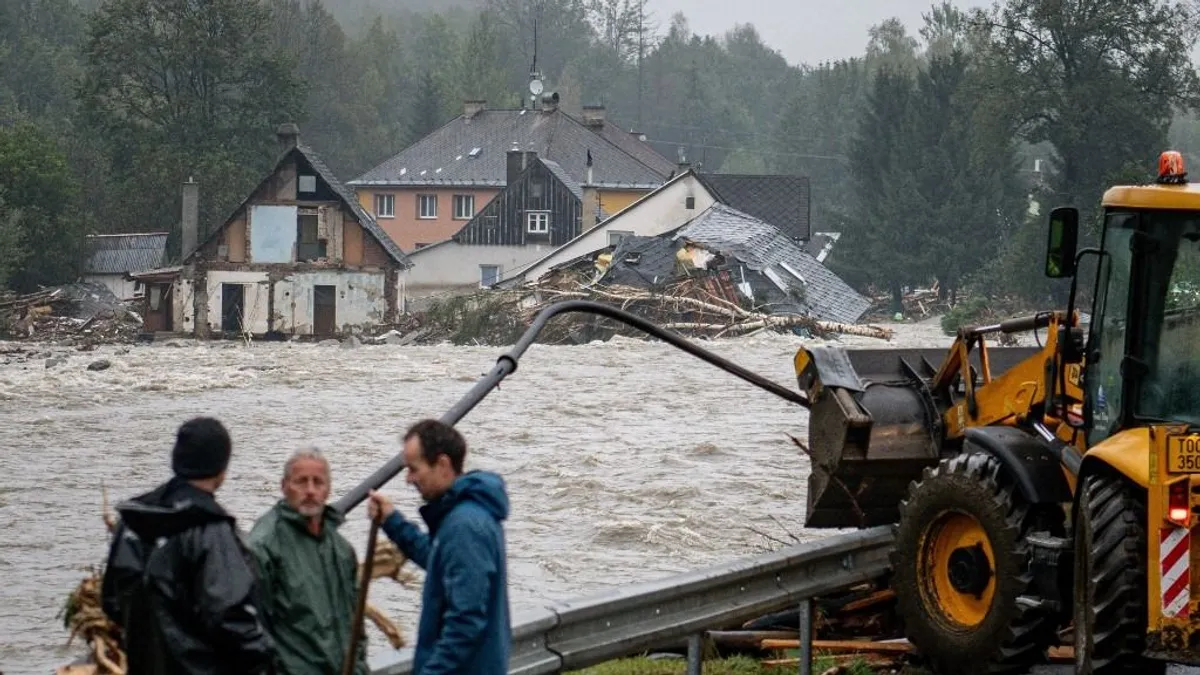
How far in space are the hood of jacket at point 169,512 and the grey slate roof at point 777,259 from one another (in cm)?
4959

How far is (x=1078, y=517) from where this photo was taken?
875 centimetres

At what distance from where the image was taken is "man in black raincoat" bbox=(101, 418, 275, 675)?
5383mm

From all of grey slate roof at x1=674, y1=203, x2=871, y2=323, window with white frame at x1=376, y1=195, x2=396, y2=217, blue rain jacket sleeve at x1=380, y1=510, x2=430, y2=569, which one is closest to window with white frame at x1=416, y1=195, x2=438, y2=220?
window with white frame at x1=376, y1=195, x2=396, y2=217

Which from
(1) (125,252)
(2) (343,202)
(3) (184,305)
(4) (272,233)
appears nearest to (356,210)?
(2) (343,202)

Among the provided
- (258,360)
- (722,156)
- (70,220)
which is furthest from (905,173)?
(722,156)

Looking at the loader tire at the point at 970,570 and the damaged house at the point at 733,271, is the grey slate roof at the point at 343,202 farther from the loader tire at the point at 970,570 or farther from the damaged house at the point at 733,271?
the loader tire at the point at 970,570

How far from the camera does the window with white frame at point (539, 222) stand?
2982 inches

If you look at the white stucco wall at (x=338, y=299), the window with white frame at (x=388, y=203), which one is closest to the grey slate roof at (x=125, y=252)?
the white stucco wall at (x=338, y=299)

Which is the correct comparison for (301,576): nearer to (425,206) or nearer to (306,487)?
(306,487)

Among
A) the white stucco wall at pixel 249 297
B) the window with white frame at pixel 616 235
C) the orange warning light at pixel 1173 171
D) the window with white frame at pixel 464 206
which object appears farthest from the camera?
the window with white frame at pixel 464 206

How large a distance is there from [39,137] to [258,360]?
29.0 metres

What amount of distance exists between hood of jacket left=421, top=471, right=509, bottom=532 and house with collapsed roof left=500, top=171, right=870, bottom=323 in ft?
159

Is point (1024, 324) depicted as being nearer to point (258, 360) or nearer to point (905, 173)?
point (258, 360)

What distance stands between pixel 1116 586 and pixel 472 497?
3.54 metres
